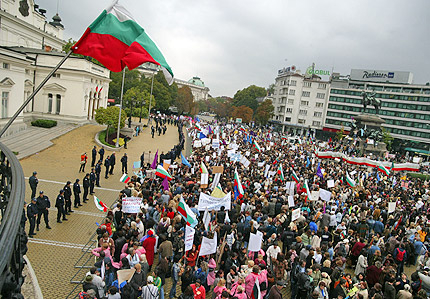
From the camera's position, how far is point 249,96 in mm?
106938

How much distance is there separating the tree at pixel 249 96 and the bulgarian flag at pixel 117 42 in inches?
3884

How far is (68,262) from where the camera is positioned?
9953 millimetres

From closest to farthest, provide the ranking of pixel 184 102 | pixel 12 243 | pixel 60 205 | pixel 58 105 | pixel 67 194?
1. pixel 12 243
2. pixel 60 205
3. pixel 67 194
4. pixel 58 105
5. pixel 184 102

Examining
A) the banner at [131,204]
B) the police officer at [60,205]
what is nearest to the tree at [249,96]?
the police officer at [60,205]

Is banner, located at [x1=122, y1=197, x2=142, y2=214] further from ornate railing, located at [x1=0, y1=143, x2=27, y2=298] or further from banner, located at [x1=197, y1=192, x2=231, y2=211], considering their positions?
ornate railing, located at [x1=0, y1=143, x2=27, y2=298]

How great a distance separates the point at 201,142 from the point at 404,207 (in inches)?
623

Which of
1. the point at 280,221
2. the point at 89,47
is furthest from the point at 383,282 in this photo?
the point at 89,47

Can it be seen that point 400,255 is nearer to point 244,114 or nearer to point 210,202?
point 210,202

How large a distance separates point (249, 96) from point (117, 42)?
101768 mm

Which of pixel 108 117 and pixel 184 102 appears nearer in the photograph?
pixel 108 117

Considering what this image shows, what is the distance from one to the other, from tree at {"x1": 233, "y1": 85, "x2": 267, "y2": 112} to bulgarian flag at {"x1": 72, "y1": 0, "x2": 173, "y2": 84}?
324 ft

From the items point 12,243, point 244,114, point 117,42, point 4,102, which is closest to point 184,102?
point 244,114

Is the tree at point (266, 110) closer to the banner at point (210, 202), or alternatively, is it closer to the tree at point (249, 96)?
the tree at point (249, 96)

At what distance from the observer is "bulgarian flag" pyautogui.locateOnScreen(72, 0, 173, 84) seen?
7.16m
